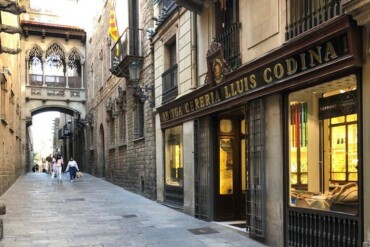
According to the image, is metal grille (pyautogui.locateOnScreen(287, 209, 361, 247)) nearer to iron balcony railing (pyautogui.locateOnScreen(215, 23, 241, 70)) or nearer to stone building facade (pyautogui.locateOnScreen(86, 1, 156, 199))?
iron balcony railing (pyautogui.locateOnScreen(215, 23, 241, 70))

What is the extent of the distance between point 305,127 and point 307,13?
1779mm

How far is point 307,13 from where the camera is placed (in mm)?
6961

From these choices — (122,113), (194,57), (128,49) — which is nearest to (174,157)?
(194,57)

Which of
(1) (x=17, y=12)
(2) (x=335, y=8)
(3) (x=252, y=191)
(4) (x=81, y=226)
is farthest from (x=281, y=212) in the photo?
(1) (x=17, y=12)

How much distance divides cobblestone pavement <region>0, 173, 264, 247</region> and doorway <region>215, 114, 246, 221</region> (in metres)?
0.69

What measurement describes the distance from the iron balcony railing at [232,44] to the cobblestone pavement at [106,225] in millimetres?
3493

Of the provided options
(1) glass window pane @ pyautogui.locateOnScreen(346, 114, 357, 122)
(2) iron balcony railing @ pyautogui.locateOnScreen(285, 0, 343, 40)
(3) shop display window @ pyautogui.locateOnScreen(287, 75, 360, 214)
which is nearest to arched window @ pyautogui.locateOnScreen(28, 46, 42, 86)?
(2) iron balcony railing @ pyautogui.locateOnScreen(285, 0, 343, 40)

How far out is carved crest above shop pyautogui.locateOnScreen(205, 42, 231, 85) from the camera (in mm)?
9633

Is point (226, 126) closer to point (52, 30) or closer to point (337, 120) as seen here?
point (337, 120)

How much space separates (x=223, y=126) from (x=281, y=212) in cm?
374

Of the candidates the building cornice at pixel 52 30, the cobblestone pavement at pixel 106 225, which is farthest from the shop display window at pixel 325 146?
the building cornice at pixel 52 30

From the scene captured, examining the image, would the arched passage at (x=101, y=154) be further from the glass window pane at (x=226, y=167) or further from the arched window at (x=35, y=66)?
the glass window pane at (x=226, y=167)

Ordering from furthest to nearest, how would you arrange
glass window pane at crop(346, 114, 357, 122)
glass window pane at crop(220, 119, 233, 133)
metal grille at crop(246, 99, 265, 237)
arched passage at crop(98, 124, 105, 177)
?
arched passage at crop(98, 124, 105, 177)
glass window pane at crop(220, 119, 233, 133)
metal grille at crop(246, 99, 265, 237)
glass window pane at crop(346, 114, 357, 122)

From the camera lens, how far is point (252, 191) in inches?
337
